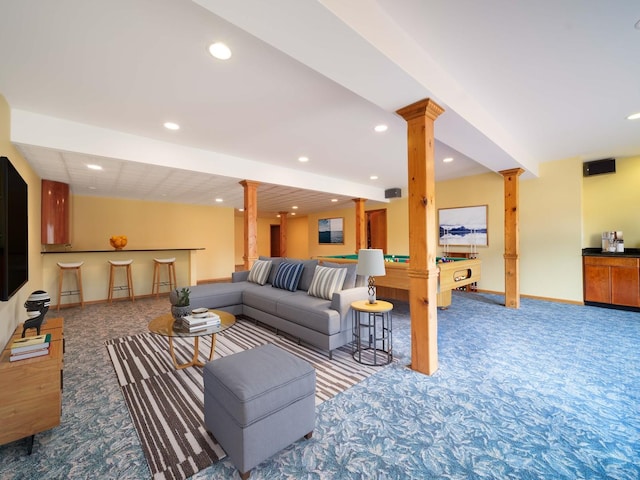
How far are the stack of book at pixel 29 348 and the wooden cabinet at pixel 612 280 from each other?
7.27 metres

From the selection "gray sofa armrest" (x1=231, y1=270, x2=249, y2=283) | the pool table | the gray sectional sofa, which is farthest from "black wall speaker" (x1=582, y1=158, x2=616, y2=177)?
"gray sofa armrest" (x1=231, y1=270, x2=249, y2=283)

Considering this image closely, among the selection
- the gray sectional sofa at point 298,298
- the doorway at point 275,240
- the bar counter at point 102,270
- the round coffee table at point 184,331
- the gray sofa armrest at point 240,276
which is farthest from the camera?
the doorway at point 275,240

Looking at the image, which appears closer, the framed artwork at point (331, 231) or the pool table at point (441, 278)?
the pool table at point (441, 278)

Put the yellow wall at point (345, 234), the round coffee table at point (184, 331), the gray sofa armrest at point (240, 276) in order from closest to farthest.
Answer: the round coffee table at point (184, 331)
the gray sofa armrest at point (240, 276)
the yellow wall at point (345, 234)

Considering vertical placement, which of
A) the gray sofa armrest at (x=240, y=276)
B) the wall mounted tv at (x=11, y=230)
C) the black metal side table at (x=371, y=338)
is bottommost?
the black metal side table at (x=371, y=338)

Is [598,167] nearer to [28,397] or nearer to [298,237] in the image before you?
[28,397]

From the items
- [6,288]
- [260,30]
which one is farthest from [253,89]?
[6,288]

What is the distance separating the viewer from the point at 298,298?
11.2 feet

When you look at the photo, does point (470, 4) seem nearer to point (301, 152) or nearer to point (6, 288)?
point (301, 152)

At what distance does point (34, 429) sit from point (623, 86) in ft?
17.6

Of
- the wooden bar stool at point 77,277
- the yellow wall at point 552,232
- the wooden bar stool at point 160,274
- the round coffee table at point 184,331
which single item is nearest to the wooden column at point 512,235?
the yellow wall at point 552,232

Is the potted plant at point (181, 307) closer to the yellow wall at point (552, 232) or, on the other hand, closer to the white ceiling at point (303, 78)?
the white ceiling at point (303, 78)

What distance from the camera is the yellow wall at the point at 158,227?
21.6 ft

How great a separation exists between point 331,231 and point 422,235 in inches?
294
